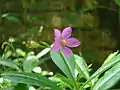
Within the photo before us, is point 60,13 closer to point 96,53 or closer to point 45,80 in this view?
point 96,53

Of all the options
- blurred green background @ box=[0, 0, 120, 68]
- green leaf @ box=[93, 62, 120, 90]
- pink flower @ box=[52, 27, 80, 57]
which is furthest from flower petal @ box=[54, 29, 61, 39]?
blurred green background @ box=[0, 0, 120, 68]

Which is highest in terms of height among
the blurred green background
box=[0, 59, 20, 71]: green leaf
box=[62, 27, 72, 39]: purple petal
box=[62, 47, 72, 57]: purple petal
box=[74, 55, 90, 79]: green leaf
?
box=[62, 27, 72, 39]: purple petal

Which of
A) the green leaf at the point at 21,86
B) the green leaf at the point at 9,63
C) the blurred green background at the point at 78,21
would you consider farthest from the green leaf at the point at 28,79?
the blurred green background at the point at 78,21

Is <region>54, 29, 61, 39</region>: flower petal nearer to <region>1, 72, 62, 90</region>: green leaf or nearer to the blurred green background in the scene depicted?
<region>1, 72, 62, 90</region>: green leaf

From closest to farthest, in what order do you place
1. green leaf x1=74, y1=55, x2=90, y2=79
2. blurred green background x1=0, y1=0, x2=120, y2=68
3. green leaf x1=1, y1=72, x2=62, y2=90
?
green leaf x1=1, y1=72, x2=62, y2=90, green leaf x1=74, y1=55, x2=90, y2=79, blurred green background x1=0, y1=0, x2=120, y2=68

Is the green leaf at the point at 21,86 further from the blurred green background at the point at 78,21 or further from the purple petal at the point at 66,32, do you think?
the blurred green background at the point at 78,21
